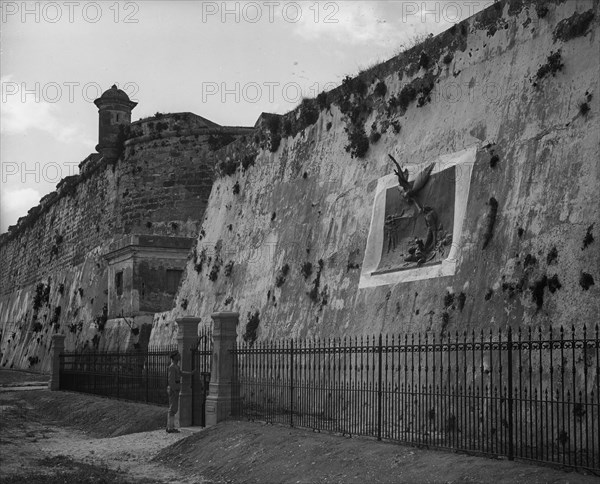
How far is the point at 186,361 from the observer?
18016mm

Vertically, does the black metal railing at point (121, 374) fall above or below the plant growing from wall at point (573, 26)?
below

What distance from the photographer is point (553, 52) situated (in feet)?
48.6

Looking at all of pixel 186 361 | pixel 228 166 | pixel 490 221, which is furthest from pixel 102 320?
pixel 490 221

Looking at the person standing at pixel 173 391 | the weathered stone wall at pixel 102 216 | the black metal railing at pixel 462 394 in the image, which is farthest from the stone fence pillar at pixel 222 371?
the weathered stone wall at pixel 102 216

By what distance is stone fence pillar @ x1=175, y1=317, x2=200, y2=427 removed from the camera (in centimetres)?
1745

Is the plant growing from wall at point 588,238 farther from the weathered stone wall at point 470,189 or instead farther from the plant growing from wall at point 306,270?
the plant growing from wall at point 306,270

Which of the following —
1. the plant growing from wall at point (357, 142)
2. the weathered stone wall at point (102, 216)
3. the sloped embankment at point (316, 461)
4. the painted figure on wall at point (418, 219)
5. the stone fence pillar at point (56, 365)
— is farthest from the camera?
the weathered stone wall at point (102, 216)

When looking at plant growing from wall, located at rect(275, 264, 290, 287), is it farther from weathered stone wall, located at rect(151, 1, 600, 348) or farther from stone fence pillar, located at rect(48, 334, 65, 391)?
stone fence pillar, located at rect(48, 334, 65, 391)

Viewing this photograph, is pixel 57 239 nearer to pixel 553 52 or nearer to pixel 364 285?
pixel 364 285

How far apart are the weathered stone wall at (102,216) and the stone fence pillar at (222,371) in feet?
38.7

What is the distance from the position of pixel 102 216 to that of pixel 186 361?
18.2m

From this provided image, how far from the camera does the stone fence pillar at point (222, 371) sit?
1667 cm

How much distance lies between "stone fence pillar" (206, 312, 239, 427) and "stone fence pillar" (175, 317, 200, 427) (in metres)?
0.71

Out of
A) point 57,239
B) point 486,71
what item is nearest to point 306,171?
point 486,71
